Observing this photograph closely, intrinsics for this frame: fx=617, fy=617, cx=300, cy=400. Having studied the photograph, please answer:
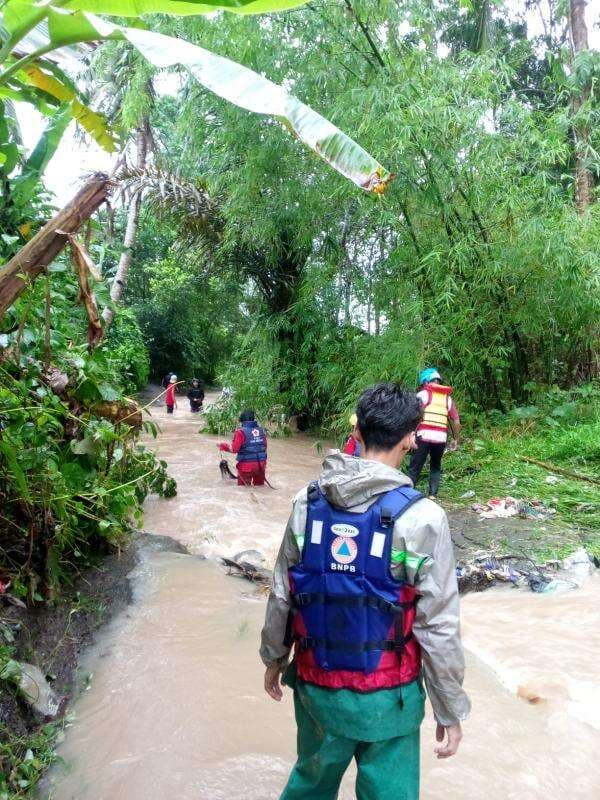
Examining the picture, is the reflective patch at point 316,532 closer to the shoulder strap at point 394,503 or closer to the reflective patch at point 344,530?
the reflective patch at point 344,530

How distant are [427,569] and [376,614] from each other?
7.5 inches

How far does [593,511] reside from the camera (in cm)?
595

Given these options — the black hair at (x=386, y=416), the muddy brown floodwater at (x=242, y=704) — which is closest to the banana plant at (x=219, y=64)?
the black hair at (x=386, y=416)

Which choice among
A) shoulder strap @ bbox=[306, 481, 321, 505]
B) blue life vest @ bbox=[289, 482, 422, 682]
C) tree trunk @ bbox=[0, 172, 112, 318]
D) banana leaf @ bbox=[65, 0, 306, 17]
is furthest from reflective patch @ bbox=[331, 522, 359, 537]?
banana leaf @ bbox=[65, 0, 306, 17]

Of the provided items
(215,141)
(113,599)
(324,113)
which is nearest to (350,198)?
(324,113)

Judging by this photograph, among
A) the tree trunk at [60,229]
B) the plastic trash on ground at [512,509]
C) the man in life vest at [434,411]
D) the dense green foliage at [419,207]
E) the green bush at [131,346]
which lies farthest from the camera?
the green bush at [131,346]

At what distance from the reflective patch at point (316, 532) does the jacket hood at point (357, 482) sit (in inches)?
2.9

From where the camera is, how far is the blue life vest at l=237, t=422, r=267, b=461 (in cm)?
783

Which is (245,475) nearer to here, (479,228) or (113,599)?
(113,599)

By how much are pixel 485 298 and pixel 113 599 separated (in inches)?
232

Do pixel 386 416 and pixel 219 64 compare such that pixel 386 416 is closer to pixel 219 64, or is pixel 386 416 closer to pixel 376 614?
pixel 376 614

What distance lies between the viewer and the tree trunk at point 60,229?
94.6 inches

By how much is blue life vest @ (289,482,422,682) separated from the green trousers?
9.2 inches

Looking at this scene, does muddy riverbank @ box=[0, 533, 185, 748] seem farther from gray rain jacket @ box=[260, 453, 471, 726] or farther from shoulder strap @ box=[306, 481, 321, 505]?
gray rain jacket @ box=[260, 453, 471, 726]
